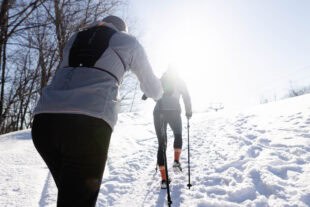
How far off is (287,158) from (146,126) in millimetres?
8929

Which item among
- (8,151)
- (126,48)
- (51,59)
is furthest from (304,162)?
(51,59)

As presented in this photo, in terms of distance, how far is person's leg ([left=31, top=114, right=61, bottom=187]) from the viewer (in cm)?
195

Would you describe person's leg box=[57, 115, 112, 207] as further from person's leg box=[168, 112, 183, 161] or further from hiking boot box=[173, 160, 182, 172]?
hiking boot box=[173, 160, 182, 172]

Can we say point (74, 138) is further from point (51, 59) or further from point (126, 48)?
point (51, 59)

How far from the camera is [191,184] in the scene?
5738mm

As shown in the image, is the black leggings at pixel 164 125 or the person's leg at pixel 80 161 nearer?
the person's leg at pixel 80 161

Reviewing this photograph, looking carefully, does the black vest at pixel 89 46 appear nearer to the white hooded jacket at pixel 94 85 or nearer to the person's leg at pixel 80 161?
the white hooded jacket at pixel 94 85

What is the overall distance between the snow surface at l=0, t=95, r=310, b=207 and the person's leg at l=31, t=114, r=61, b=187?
3.24 metres

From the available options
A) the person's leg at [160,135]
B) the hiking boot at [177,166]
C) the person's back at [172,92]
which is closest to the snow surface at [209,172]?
the hiking boot at [177,166]

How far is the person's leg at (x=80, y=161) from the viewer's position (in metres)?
1.81

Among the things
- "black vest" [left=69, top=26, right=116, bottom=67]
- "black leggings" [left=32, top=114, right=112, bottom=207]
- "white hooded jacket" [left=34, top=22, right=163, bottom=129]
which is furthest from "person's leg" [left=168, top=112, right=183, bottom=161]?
"black leggings" [left=32, top=114, right=112, bottom=207]

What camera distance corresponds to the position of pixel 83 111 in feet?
6.27

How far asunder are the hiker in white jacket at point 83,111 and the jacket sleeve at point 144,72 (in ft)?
0.16

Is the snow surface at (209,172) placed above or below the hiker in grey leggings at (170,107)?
below
